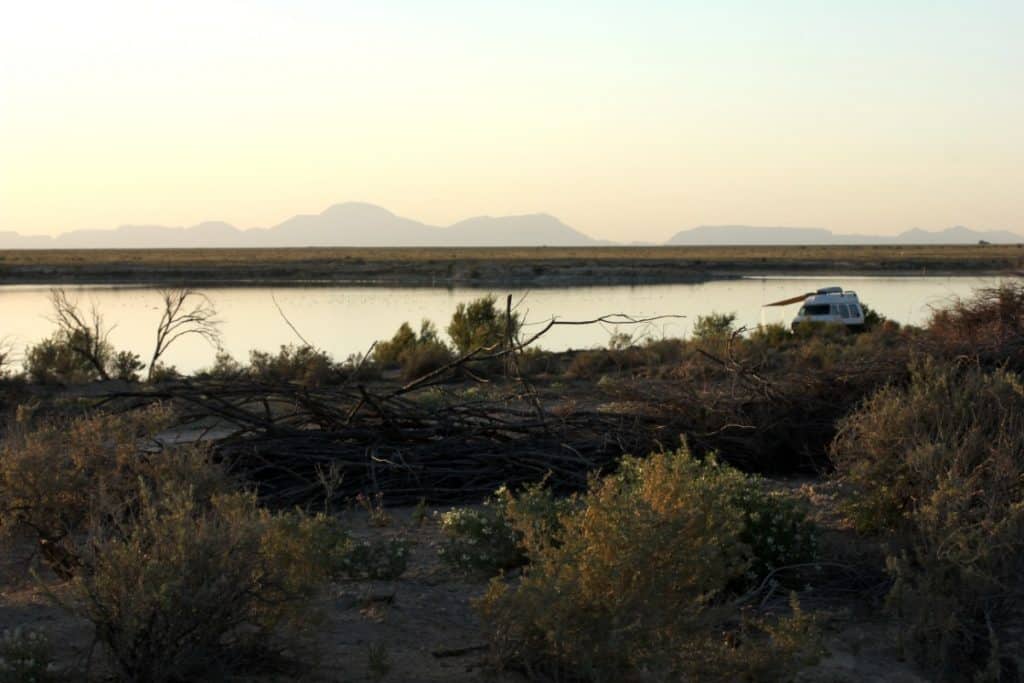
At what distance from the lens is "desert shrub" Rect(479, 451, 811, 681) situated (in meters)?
5.36

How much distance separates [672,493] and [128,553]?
8.50 ft

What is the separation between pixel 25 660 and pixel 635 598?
Answer: 2.85m

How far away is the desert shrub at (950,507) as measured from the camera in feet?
21.7

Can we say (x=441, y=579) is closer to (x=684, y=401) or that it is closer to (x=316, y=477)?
(x=316, y=477)

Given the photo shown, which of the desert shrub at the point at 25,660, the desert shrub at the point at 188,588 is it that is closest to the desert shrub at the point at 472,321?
the desert shrub at the point at 188,588

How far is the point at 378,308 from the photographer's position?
54312 millimetres

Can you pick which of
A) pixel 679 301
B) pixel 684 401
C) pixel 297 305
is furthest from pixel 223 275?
pixel 684 401

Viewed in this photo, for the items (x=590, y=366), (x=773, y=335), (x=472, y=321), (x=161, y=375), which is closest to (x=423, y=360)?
(x=590, y=366)

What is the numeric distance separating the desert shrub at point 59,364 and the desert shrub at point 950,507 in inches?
672

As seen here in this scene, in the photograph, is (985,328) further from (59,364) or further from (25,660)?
(59,364)

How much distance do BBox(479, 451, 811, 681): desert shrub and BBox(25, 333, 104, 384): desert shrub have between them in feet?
60.1

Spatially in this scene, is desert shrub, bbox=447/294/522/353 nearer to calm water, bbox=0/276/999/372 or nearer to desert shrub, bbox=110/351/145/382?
calm water, bbox=0/276/999/372

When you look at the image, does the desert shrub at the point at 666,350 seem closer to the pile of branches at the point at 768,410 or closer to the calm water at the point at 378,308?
the calm water at the point at 378,308

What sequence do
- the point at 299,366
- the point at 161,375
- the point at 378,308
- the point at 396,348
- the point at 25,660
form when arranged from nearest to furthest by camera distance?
the point at 25,660, the point at 299,366, the point at 161,375, the point at 396,348, the point at 378,308
